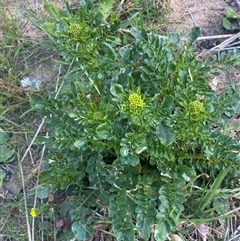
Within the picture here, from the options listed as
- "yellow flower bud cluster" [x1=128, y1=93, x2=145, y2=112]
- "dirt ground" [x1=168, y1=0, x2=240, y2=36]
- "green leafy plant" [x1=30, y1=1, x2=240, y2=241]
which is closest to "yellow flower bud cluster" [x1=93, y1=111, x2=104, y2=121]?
"green leafy plant" [x1=30, y1=1, x2=240, y2=241]

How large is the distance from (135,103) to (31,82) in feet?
3.32

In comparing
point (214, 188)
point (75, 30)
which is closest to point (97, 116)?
point (75, 30)

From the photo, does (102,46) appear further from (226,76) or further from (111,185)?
(226,76)

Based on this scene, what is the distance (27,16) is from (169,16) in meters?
0.74

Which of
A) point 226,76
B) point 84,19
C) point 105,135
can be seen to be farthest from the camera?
point 226,76

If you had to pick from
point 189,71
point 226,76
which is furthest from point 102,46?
point 226,76

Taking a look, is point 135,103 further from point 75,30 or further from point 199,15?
point 199,15

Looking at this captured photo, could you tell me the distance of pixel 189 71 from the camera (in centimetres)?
185

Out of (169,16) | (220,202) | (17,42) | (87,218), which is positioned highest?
(17,42)

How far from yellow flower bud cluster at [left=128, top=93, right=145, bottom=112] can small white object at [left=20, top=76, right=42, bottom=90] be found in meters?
0.95

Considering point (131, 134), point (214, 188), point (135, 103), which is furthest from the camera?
point (214, 188)

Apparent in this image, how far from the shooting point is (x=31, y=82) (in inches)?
98.1

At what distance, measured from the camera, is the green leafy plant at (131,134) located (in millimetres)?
1733

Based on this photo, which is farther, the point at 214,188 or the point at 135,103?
the point at 214,188
